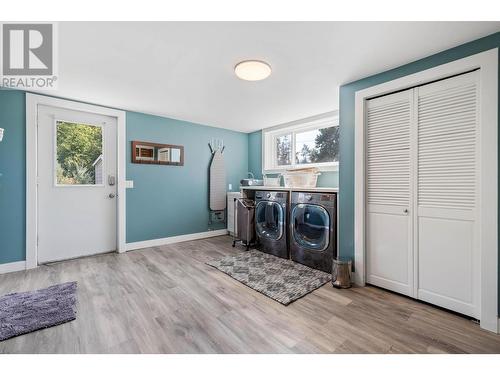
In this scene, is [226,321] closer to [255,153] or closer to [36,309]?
[36,309]

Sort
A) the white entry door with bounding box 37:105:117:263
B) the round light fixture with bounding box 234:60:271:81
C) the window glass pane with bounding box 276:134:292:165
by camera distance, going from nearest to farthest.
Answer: the round light fixture with bounding box 234:60:271:81, the white entry door with bounding box 37:105:117:263, the window glass pane with bounding box 276:134:292:165

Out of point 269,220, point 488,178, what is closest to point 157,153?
point 269,220

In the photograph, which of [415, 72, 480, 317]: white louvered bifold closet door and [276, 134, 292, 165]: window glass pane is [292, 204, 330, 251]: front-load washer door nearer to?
[415, 72, 480, 317]: white louvered bifold closet door

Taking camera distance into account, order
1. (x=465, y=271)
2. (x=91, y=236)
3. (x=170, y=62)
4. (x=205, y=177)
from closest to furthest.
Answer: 1. (x=465, y=271)
2. (x=170, y=62)
3. (x=91, y=236)
4. (x=205, y=177)

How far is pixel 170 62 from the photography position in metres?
2.08

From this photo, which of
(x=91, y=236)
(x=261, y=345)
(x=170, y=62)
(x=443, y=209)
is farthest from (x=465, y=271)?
(x=91, y=236)

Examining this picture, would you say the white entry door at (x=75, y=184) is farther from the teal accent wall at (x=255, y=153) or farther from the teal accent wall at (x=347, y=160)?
the teal accent wall at (x=347, y=160)

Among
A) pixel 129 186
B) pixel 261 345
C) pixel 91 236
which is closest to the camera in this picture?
pixel 261 345

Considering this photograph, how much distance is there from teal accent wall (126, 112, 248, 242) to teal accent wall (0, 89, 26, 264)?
45.6 inches

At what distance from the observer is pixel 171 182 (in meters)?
3.99

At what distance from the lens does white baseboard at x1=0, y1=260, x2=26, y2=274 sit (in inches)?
105

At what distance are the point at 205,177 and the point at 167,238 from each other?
128 centimetres

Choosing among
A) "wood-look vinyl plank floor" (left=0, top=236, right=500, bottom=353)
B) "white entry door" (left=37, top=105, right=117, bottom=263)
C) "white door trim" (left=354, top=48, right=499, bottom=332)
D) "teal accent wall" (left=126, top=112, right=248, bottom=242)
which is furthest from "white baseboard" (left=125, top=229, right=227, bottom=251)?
"white door trim" (left=354, top=48, right=499, bottom=332)

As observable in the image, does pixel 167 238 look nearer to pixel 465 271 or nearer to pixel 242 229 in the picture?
pixel 242 229
